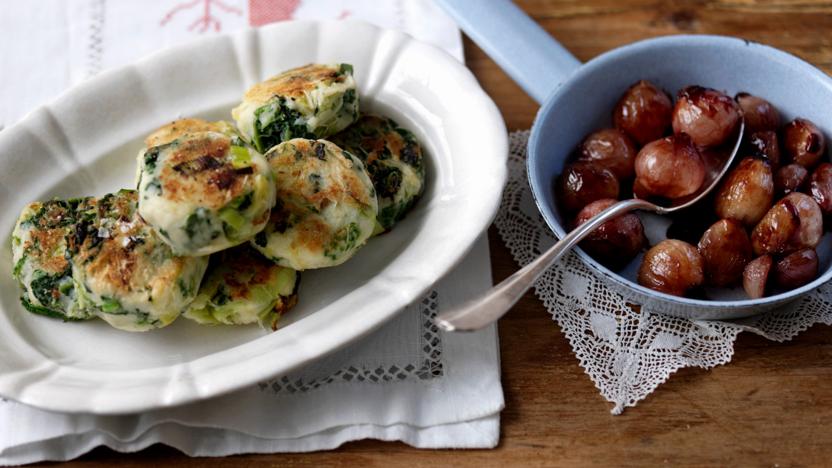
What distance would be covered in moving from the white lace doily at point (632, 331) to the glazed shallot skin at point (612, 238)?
63 millimetres

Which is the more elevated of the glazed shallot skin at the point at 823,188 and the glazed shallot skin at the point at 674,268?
the glazed shallot skin at the point at 823,188

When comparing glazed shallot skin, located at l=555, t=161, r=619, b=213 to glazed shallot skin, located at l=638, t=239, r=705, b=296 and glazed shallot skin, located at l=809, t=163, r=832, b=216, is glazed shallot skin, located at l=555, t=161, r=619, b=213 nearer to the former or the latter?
glazed shallot skin, located at l=638, t=239, r=705, b=296

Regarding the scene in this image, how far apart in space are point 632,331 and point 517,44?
55 centimetres

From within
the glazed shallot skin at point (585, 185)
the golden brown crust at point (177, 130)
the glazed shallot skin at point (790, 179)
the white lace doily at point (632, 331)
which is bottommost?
the white lace doily at point (632, 331)

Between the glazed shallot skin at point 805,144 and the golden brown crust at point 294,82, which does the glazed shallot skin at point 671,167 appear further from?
the golden brown crust at point 294,82

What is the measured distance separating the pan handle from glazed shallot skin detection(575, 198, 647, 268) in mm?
258

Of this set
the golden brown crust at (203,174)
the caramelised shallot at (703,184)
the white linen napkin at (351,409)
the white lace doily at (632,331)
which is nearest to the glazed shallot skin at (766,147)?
the caramelised shallot at (703,184)

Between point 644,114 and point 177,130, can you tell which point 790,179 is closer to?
point 644,114

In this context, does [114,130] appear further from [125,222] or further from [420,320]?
[420,320]

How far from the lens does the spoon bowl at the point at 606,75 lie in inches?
54.0

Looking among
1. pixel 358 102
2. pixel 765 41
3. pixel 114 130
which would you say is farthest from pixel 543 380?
pixel 765 41

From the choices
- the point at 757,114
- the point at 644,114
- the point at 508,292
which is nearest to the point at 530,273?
the point at 508,292

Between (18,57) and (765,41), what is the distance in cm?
152

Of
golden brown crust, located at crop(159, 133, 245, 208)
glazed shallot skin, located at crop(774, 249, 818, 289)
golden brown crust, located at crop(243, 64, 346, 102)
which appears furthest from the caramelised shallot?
golden brown crust, located at crop(159, 133, 245, 208)
